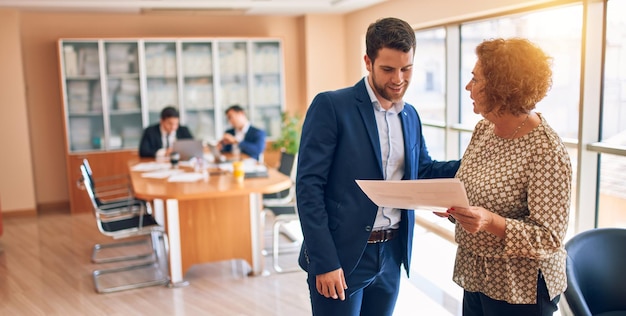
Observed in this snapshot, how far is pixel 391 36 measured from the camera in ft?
6.16

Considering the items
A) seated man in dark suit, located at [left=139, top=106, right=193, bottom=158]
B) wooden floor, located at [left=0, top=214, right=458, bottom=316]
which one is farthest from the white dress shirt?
seated man in dark suit, located at [left=139, top=106, right=193, bottom=158]

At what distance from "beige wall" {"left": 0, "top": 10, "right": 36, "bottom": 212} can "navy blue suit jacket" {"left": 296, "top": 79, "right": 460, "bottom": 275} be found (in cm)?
590

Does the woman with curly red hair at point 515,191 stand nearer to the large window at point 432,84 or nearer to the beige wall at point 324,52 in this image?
the large window at point 432,84

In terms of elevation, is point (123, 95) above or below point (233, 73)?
below

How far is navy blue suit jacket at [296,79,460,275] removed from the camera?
194 centimetres

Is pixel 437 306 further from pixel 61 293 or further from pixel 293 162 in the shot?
pixel 61 293

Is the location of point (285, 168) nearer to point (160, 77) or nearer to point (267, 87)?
point (267, 87)

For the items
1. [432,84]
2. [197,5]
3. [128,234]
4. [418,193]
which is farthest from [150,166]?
[418,193]

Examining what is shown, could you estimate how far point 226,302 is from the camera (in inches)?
165

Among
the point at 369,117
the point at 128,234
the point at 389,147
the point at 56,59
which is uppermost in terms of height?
the point at 56,59

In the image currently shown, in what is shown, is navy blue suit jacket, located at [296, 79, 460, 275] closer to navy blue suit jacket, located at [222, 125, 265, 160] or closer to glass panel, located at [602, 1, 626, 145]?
glass panel, located at [602, 1, 626, 145]

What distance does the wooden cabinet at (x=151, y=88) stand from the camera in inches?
277

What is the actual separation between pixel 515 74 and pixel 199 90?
20.2 ft

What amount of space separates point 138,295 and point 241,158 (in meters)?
1.97
